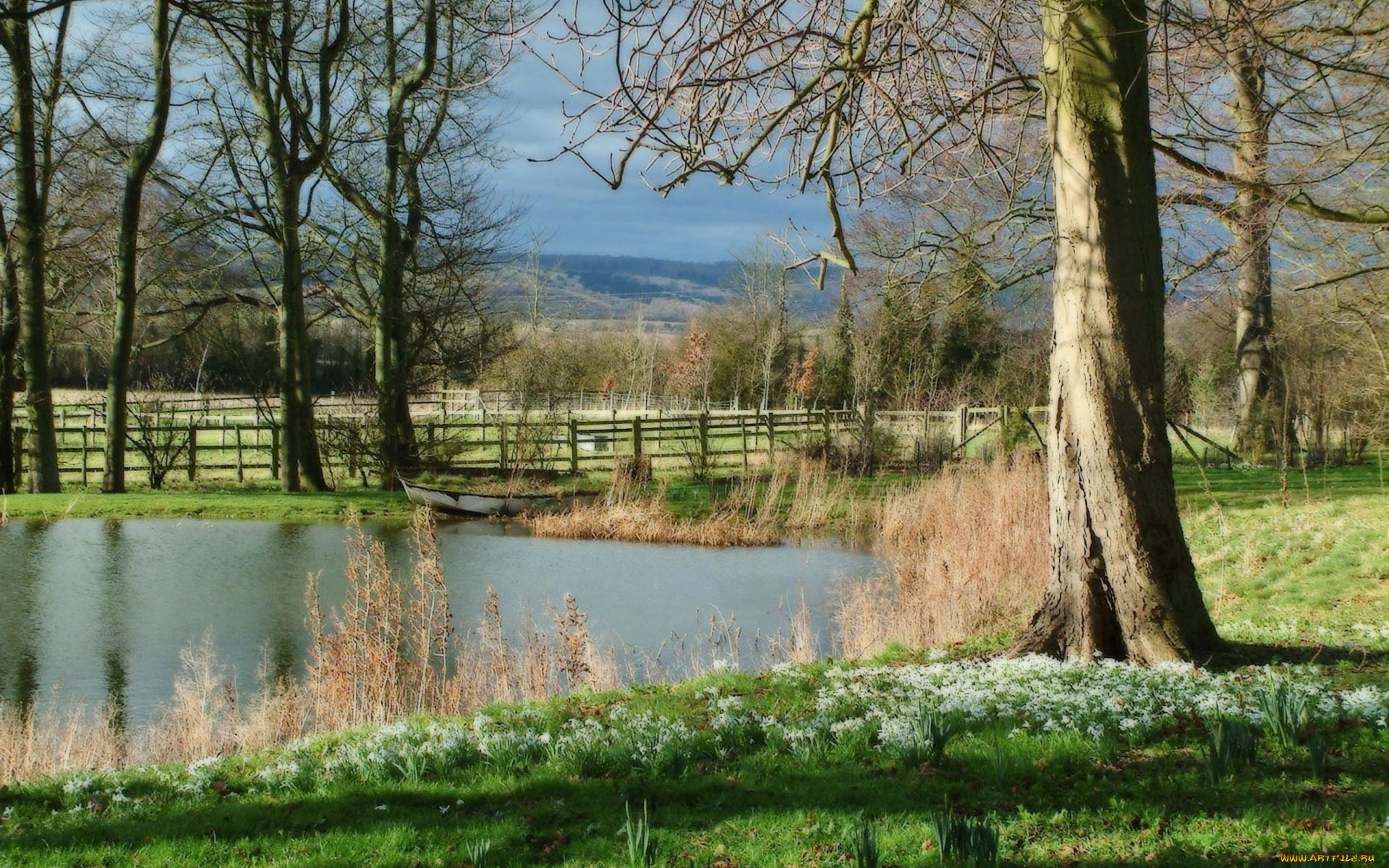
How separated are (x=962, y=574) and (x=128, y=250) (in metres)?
16.0

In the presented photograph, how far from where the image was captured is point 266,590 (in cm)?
1262

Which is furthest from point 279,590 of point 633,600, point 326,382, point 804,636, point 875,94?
point 326,382

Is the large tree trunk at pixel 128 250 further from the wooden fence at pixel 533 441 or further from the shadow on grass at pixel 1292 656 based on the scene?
the shadow on grass at pixel 1292 656

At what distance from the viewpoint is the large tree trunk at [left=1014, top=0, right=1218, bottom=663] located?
5.78m

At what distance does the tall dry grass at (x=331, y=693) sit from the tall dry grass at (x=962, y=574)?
2.67m

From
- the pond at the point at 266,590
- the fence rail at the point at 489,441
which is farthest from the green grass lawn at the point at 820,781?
the fence rail at the point at 489,441

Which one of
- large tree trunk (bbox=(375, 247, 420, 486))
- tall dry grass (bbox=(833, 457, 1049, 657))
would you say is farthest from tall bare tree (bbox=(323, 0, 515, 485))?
tall dry grass (bbox=(833, 457, 1049, 657))

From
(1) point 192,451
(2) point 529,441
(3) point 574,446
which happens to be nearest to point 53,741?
(2) point 529,441

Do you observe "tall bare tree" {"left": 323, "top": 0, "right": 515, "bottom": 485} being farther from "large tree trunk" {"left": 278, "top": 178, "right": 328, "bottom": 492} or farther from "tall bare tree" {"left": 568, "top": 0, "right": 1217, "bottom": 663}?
"tall bare tree" {"left": 568, "top": 0, "right": 1217, "bottom": 663}

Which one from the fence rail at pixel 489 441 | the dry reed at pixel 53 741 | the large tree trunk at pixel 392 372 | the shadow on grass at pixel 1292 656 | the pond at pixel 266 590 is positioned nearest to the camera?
the shadow on grass at pixel 1292 656

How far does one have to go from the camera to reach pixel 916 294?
9828 millimetres

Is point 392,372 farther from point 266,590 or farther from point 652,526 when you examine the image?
point 266,590

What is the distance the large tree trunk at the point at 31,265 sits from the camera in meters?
18.4

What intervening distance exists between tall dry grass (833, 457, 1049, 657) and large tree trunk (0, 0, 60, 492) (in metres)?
15.2
